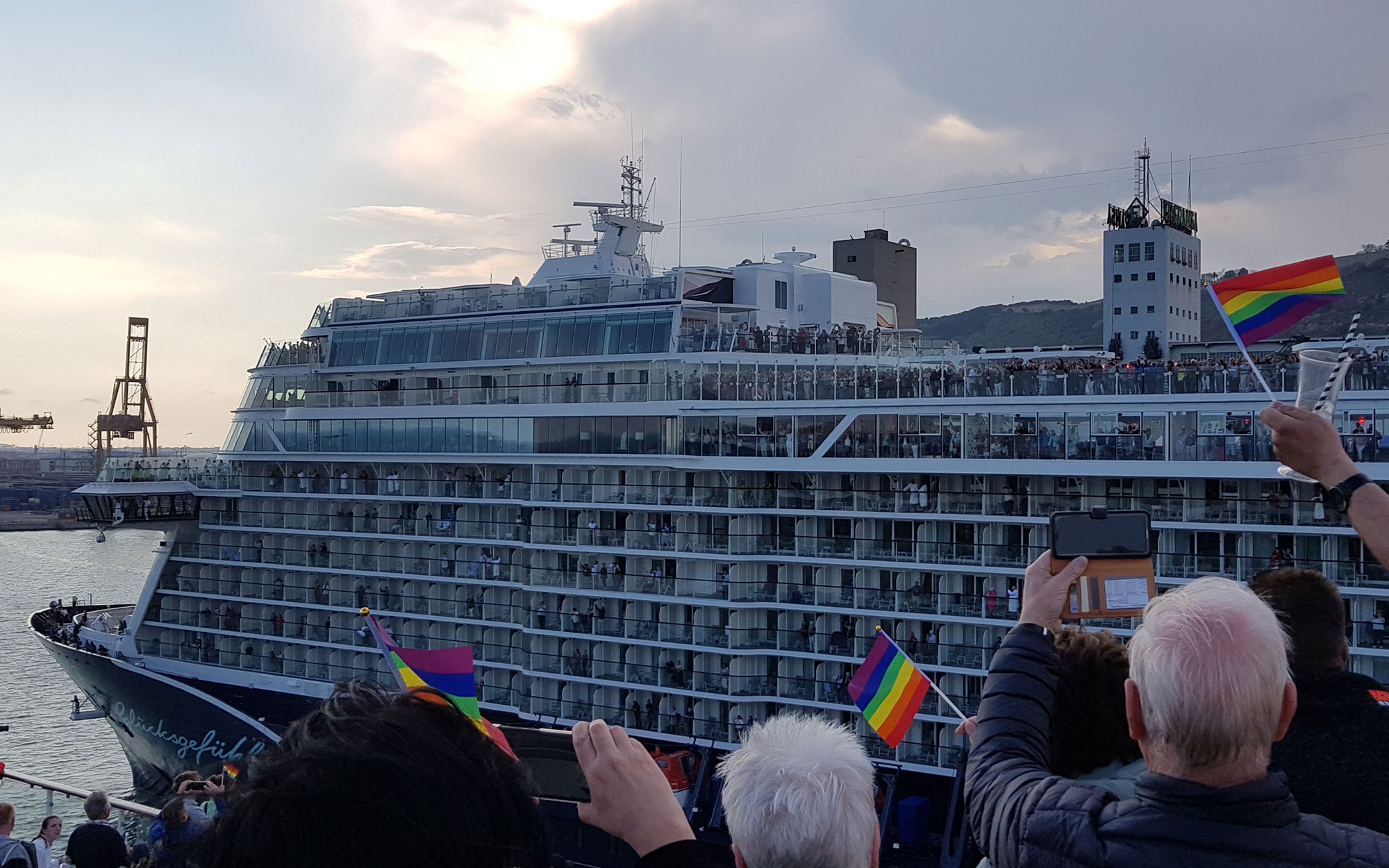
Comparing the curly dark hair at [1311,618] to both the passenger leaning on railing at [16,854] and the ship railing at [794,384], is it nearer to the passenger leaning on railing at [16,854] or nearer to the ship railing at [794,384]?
the passenger leaning on railing at [16,854]

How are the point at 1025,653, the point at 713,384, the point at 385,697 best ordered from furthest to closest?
1. the point at 713,384
2. the point at 1025,653
3. the point at 385,697

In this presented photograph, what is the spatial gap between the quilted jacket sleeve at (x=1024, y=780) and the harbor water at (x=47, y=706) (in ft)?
30.6

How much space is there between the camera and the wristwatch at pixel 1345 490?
4191 millimetres

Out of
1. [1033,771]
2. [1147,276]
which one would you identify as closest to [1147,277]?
[1147,276]

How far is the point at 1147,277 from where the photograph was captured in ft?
185

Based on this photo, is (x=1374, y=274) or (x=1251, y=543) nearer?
(x=1251, y=543)

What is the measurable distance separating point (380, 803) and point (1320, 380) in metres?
4.55

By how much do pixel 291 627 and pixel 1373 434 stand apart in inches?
1092

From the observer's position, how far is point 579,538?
30.8 m

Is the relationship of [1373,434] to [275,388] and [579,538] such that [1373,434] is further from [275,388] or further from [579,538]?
[275,388]

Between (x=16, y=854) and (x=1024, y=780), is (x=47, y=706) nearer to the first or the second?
(x=16, y=854)

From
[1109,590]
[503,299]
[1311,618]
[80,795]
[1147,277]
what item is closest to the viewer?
[1311,618]

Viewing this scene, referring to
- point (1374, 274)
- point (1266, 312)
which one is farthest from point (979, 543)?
point (1374, 274)

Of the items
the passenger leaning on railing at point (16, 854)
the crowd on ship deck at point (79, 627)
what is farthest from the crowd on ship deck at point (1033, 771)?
the crowd on ship deck at point (79, 627)
